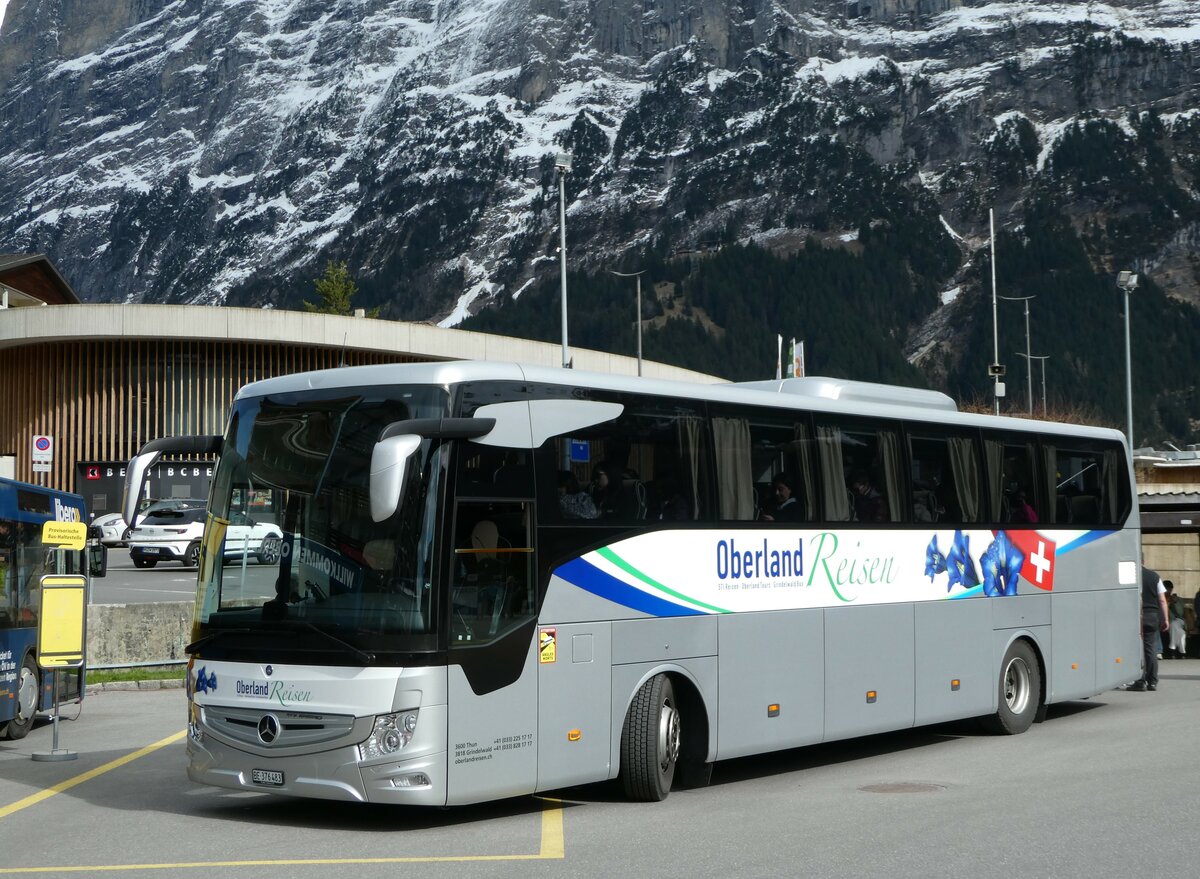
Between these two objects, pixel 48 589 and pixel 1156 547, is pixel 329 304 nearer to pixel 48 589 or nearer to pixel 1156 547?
pixel 1156 547

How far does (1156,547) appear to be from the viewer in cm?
2706

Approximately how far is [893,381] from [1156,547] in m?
136

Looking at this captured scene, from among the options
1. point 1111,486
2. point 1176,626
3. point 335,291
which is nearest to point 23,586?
point 1111,486

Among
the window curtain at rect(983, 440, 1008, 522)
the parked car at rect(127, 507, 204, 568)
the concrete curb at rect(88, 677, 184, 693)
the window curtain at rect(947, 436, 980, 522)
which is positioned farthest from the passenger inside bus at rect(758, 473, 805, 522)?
the parked car at rect(127, 507, 204, 568)

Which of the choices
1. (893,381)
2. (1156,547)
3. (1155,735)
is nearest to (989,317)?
(893,381)

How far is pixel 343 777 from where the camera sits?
990 cm

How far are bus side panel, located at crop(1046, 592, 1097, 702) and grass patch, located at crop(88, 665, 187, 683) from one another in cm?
1176

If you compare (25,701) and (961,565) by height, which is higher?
(961,565)

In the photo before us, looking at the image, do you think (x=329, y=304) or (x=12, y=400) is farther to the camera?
(x=329, y=304)

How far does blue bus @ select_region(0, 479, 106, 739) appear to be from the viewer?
1525 cm

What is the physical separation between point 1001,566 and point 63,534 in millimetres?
9270

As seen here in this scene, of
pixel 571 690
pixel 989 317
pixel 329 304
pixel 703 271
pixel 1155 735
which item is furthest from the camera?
pixel 703 271

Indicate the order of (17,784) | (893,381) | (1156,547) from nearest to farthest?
(17,784), (1156,547), (893,381)

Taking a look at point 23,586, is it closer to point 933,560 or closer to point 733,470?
point 733,470
